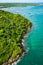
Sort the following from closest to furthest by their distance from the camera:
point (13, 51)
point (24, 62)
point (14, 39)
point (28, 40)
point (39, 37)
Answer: point (24, 62) < point (13, 51) < point (14, 39) < point (28, 40) < point (39, 37)

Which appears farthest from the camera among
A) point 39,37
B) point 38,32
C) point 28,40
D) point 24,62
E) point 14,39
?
point 38,32

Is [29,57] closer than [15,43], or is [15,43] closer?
[29,57]

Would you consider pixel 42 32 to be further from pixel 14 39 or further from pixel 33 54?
pixel 33 54

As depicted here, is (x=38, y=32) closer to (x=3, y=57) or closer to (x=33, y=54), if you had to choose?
(x=33, y=54)

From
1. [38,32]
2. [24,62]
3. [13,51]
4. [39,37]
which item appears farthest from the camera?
[38,32]

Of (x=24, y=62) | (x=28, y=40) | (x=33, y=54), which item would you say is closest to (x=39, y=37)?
(x=28, y=40)

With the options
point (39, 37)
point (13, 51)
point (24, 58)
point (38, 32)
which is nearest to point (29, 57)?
point (24, 58)

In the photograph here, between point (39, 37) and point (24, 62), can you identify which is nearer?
point (24, 62)

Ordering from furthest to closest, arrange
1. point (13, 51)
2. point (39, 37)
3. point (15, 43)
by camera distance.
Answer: point (39, 37), point (15, 43), point (13, 51)
